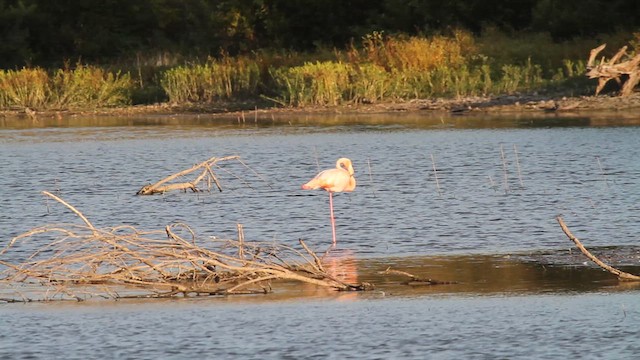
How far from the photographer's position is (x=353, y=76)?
38062 mm

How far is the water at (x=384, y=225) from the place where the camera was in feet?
33.3

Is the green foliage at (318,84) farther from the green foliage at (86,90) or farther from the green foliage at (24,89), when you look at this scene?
the green foliage at (24,89)

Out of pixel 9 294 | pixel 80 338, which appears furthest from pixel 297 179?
pixel 80 338

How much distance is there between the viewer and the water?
10141mm

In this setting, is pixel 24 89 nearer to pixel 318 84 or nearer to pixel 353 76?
pixel 318 84

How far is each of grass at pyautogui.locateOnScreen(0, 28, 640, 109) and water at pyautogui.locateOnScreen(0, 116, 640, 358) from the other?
394cm

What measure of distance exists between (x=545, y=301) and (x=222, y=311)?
2515 millimetres

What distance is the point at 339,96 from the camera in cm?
3791

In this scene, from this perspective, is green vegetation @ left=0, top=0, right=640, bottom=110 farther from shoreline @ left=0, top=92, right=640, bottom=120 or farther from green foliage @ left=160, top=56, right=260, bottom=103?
shoreline @ left=0, top=92, right=640, bottom=120

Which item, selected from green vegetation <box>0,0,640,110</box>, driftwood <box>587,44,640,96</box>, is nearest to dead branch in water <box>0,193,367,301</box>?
driftwood <box>587,44,640,96</box>

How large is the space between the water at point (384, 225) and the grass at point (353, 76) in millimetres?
3944

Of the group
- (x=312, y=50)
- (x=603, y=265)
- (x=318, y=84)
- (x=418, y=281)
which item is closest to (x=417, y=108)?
(x=318, y=84)

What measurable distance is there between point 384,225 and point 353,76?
72.0 ft

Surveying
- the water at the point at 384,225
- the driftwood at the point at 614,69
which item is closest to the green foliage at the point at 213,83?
the water at the point at 384,225
